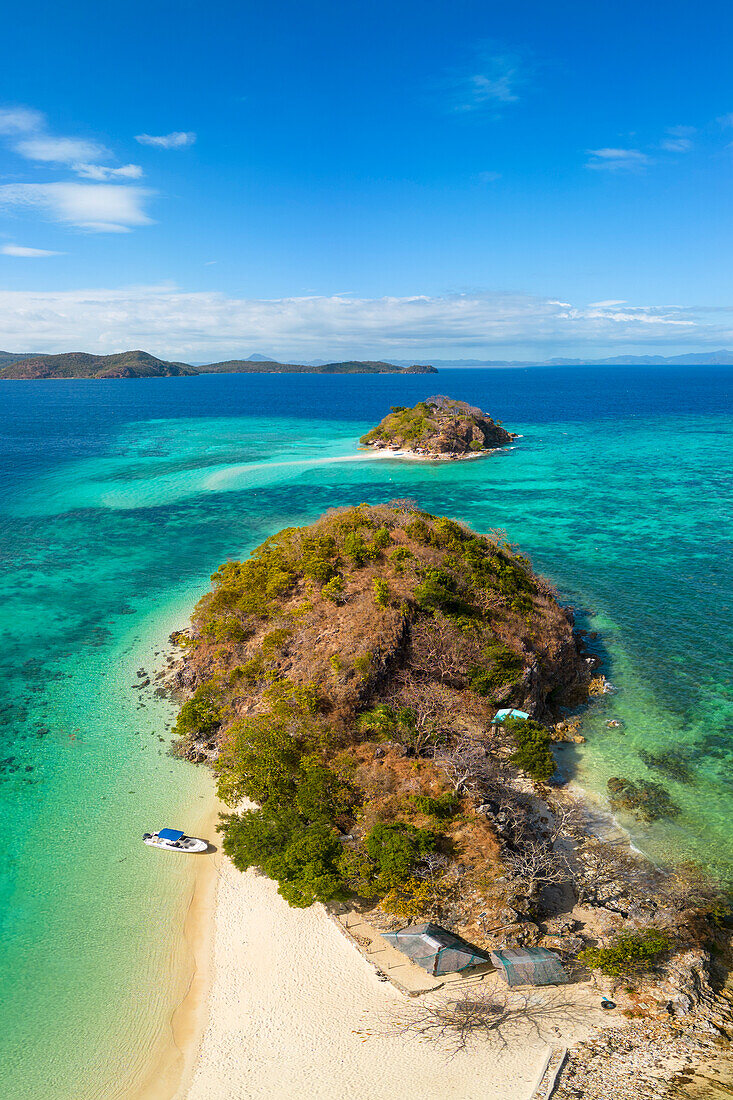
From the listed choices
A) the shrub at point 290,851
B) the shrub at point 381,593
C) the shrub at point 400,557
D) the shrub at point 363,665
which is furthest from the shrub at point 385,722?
the shrub at point 400,557

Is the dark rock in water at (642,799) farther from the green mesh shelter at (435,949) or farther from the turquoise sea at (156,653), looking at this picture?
the green mesh shelter at (435,949)

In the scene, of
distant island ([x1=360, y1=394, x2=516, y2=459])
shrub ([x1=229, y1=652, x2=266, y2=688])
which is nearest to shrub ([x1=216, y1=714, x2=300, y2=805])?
shrub ([x1=229, y1=652, x2=266, y2=688])

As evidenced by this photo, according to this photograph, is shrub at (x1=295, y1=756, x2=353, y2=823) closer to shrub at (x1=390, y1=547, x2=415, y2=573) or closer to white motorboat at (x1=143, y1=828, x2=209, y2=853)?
white motorboat at (x1=143, y1=828, x2=209, y2=853)

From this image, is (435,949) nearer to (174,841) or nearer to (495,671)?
(174,841)

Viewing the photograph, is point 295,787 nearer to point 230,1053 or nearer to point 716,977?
point 230,1053

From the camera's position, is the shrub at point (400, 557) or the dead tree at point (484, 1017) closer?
the dead tree at point (484, 1017)

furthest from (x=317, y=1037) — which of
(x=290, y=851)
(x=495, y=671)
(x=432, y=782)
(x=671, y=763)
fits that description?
(x=671, y=763)

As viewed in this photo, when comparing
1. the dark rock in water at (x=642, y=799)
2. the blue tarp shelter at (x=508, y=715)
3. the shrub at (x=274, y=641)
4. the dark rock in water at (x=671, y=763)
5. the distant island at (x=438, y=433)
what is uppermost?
the distant island at (x=438, y=433)
